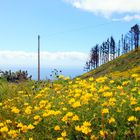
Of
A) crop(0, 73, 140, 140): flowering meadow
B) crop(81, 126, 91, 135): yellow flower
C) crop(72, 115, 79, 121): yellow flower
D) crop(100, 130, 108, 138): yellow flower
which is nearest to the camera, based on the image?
crop(100, 130, 108, 138): yellow flower

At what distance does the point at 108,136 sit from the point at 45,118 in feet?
4.67

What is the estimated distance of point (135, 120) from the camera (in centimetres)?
594

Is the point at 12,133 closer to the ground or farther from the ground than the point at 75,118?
closer to the ground

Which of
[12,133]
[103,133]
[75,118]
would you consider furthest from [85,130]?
[12,133]

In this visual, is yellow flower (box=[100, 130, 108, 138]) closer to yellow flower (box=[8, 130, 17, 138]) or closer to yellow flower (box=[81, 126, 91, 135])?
yellow flower (box=[81, 126, 91, 135])

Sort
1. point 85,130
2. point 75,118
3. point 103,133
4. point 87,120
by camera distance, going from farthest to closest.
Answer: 1. point 87,120
2. point 75,118
3. point 85,130
4. point 103,133

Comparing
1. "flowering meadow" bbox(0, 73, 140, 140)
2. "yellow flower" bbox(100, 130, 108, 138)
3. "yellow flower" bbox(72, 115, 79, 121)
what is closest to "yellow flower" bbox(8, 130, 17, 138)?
"flowering meadow" bbox(0, 73, 140, 140)

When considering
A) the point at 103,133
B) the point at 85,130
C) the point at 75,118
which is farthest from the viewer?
the point at 75,118

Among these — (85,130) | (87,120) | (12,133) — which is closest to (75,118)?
(87,120)

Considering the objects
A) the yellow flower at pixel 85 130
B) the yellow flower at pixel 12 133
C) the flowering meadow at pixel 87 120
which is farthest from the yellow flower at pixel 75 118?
the yellow flower at pixel 12 133

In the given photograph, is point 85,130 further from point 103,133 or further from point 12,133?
point 12,133

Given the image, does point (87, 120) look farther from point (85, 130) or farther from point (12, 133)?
point (12, 133)

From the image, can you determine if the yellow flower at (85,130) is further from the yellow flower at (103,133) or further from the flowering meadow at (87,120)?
the yellow flower at (103,133)

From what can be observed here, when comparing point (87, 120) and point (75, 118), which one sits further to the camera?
point (87, 120)
